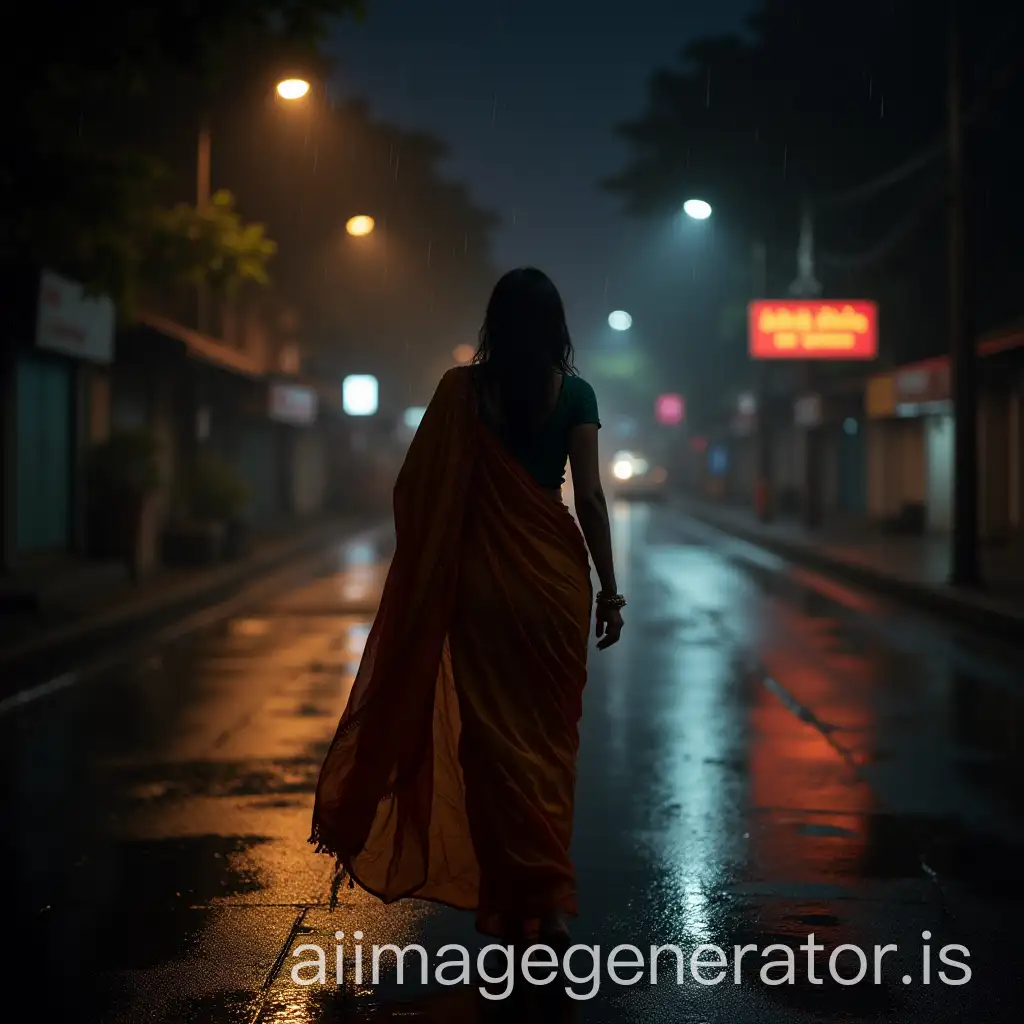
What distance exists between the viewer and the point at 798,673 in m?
12.4

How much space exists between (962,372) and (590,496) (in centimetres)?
1586

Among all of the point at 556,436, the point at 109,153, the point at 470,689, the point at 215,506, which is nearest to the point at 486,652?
the point at 470,689

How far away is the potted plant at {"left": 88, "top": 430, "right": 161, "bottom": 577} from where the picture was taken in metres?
21.6

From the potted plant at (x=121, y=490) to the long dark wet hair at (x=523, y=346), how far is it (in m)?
17.2

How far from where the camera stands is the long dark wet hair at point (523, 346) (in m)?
4.94

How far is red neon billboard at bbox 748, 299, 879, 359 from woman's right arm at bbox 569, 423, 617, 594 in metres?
33.3

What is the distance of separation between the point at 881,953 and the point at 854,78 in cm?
3662

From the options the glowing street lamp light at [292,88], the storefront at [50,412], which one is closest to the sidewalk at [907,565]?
the glowing street lamp light at [292,88]

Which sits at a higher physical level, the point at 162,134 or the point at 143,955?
the point at 162,134

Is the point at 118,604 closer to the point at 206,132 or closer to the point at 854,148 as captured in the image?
the point at 206,132

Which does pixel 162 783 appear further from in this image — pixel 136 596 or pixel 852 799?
pixel 136 596

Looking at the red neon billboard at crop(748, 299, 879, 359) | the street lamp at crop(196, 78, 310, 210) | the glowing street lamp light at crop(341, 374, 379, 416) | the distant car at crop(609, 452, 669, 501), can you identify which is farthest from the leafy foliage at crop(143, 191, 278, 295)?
the distant car at crop(609, 452, 669, 501)

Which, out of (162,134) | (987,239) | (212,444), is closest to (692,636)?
(162,134)

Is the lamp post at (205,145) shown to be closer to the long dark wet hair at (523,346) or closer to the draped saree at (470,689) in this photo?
the long dark wet hair at (523,346)
